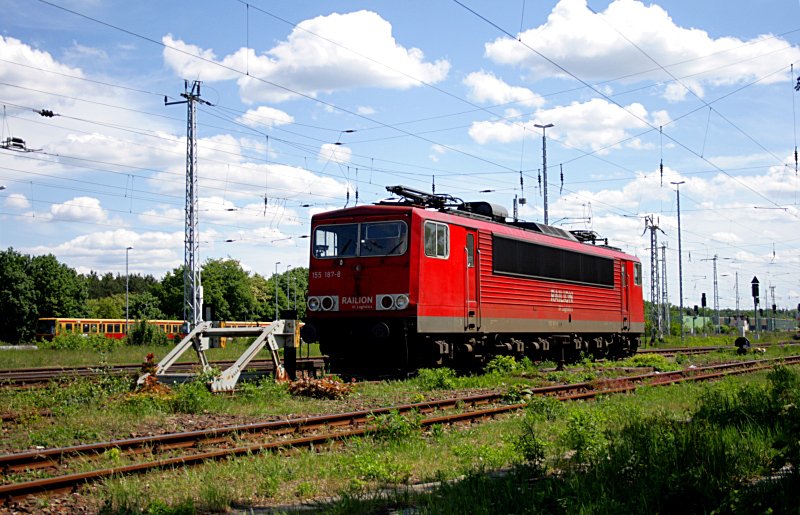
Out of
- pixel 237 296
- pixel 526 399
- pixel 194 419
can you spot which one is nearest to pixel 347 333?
pixel 526 399

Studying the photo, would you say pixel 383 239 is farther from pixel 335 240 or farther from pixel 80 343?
pixel 80 343

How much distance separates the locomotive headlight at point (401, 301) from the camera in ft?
56.7

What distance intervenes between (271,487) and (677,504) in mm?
3885

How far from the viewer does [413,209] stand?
693 inches

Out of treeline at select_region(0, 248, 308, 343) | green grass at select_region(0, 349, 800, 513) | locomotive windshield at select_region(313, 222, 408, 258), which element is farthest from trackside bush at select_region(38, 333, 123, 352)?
treeline at select_region(0, 248, 308, 343)

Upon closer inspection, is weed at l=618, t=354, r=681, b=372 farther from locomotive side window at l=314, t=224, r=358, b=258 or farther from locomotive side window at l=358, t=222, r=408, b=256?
locomotive side window at l=314, t=224, r=358, b=258

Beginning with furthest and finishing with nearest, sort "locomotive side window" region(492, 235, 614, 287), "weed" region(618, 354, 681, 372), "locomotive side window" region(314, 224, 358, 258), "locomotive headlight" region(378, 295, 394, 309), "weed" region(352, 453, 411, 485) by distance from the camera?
"weed" region(618, 354, 681, 372) → "locomotive side window" region(492, 235, 614, 287) → "locomotive side window" region(314, 224, 358, 258) → "locomotive headlight" region(378, 295, 394, 309) → "weed" region(352, 453, 411, 485)

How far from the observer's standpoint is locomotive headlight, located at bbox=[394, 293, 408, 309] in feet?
56.7

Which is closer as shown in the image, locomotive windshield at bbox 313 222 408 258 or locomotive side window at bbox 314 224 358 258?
locomotive windshield at bbox 313 222 408 258

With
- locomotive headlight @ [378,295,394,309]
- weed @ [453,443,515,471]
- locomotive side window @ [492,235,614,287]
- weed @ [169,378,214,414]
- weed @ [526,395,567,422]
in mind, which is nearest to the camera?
weed @ [453,443,515,471]

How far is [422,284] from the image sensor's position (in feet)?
57.5

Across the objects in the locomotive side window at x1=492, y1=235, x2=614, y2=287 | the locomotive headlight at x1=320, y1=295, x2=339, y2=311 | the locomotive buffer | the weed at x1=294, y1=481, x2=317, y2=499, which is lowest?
the weed at x1=294, y1=481, x2=317, y2=499

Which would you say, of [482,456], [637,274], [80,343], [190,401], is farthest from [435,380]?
[80,343]

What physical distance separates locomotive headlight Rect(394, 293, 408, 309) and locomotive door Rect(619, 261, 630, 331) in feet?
46.4
